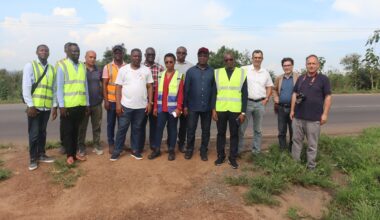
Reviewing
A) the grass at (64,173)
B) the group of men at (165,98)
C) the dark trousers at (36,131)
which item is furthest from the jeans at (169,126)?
the dark trousers at (36,131)

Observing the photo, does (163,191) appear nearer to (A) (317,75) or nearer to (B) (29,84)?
(B) (29,84)

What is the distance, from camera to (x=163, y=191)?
16.0 feet

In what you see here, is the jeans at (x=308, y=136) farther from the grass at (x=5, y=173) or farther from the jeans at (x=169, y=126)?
the grass at (x=5, y=173)

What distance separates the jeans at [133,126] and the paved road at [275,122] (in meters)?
2.56

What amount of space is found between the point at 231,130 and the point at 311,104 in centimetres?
133

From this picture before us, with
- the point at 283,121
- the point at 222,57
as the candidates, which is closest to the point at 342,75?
the point at 222,57

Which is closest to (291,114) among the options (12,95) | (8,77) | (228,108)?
(228,108)

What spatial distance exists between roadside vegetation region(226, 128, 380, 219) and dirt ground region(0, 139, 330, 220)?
14 cm

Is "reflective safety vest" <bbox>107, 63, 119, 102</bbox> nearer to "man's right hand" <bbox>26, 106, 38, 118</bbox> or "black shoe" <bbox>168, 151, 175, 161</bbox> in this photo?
"man's right hand" <bbox>26, 106, 38, 118</bbox>

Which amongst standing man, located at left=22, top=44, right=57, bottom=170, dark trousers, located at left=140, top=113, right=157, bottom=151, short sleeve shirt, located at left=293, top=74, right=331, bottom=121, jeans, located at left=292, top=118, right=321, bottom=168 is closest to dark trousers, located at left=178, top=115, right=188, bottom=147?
dark trousers, located at left=140, top=113, right=157, bottom=151

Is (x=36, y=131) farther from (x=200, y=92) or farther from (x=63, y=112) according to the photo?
(x=200, y=92)

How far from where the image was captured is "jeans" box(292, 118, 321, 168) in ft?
18.2

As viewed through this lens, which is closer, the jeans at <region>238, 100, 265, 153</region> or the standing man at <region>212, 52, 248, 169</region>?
the standing man at <region>212, 52, 248, 169</region>

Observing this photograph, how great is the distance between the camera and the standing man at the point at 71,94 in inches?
214
